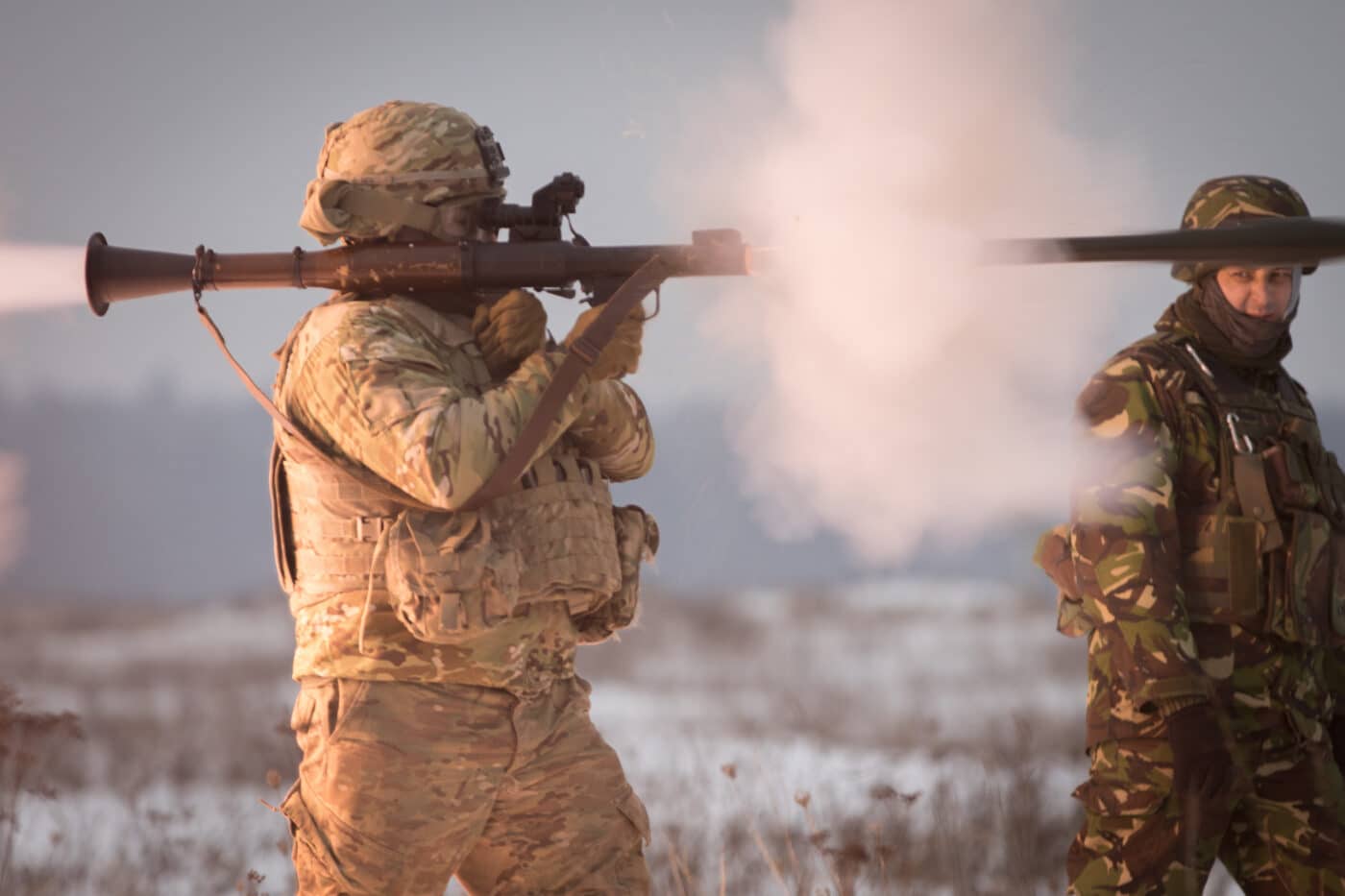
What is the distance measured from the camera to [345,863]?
120 inches

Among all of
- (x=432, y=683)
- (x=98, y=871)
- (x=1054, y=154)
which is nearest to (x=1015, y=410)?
(x=1054, y=154)

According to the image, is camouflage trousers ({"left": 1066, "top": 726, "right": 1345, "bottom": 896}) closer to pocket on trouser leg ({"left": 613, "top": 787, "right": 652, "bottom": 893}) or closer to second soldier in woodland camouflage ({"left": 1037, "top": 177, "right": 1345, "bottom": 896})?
second soldier in woodland camouflage ({"left": 1037, "top": 177, "right": 1345, "bottom": 896})

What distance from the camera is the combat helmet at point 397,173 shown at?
10.7 ft

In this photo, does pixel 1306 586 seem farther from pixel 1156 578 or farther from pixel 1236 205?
pixel 1236 205

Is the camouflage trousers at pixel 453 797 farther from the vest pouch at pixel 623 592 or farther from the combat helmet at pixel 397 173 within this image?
the combat helmet at pixel 397 173

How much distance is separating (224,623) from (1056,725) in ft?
19.7

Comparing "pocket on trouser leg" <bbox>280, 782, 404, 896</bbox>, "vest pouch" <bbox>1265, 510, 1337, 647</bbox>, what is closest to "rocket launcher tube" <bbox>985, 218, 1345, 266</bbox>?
"vest pouch" <bbox>1265, 510, 1337, 647</bbox>

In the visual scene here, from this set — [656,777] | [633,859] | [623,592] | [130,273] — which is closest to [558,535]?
→ [623,592]

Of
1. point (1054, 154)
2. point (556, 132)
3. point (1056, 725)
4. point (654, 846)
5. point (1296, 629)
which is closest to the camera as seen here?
point (1296, 629)

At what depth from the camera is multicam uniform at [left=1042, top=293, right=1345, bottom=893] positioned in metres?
3.59

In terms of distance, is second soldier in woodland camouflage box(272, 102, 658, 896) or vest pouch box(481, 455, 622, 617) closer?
second soldier in woodland camouflage box(272, 102, 658, 896)

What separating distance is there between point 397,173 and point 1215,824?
244 cm

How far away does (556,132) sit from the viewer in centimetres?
515

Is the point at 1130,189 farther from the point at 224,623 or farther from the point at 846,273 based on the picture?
the point at 224,623
